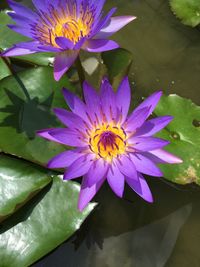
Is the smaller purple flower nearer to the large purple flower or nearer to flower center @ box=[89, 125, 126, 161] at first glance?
flower center @ box=[89, 125, 126, 161]

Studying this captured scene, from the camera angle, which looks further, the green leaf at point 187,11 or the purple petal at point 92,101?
the green leaf at point 187,11

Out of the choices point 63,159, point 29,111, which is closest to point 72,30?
point 29,111

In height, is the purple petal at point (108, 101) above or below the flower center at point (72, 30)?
below

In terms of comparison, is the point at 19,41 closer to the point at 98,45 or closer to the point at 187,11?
the point at 98,45

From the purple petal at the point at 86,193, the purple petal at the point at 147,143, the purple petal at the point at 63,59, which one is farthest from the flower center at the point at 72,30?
the purple petal at the point at 86,193

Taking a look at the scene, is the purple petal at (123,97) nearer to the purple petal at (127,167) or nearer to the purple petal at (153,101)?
the purple petal at (153,101)

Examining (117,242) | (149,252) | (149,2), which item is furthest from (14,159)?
(149,2)
